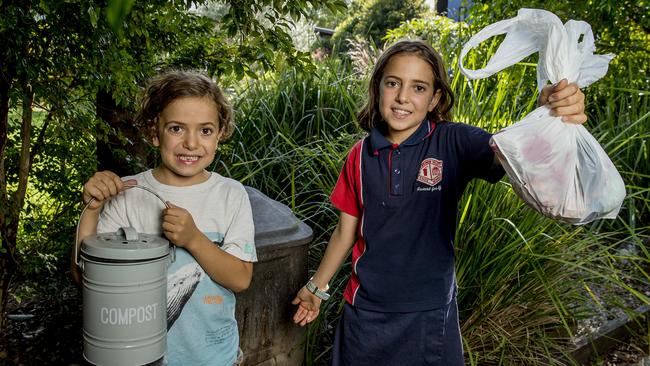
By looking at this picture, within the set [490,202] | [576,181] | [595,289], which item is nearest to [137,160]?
[490,202]

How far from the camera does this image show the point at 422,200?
2.14 metres

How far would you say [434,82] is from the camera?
2.26 meters

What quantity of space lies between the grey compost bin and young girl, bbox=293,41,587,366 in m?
0.44

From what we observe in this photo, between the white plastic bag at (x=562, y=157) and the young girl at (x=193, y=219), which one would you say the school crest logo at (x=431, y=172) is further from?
the young girl at (x=193, y=219)

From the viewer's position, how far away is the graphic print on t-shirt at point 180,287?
1.85 m

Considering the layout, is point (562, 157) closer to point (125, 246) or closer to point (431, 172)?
point (431, 172)

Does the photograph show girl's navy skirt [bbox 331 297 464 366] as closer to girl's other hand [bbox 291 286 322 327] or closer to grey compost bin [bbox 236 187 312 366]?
girl's other hand [bbox 291 286 322 327]

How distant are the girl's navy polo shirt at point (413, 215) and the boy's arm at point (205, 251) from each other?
49 cm

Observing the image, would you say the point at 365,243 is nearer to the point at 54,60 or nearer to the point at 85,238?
the point at 85,238

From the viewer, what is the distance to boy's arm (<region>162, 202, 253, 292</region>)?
173cm

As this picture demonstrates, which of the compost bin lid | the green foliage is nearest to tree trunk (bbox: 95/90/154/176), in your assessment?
the compost bin lid

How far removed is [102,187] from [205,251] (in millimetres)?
344

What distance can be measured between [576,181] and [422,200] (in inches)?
21.4

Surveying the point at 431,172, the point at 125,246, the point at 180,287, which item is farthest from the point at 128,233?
the point at 431,172
